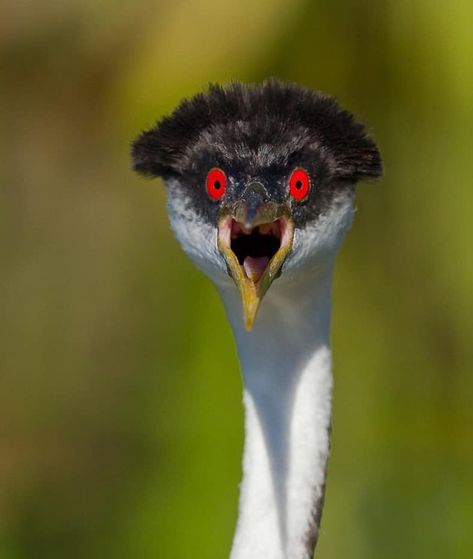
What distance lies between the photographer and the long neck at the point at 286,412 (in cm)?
341

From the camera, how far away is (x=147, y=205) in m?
8.34

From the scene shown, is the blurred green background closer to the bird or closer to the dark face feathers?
the bird

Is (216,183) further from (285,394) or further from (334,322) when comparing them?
(334,322)

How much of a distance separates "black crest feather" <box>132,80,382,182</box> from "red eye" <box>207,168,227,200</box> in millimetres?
75

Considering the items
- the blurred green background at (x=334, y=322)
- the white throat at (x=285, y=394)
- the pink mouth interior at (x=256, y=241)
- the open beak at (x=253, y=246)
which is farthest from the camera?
the blurred green background at (x=334, y=322)

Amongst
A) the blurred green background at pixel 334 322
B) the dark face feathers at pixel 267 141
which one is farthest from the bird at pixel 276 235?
the blurred green background at pixel 334 322

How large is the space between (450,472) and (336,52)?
208cm

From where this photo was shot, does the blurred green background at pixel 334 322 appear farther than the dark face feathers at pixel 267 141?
Yes

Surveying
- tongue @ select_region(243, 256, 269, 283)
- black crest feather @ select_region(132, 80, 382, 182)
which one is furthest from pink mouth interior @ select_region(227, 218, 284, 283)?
black crest feather @ select_region(132, 80, 382, 182)

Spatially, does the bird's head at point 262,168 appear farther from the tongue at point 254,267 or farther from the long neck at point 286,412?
the long neck at point 286,412

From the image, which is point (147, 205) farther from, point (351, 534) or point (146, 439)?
point (351, 534)

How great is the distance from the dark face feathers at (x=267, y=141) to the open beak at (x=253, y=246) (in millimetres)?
63

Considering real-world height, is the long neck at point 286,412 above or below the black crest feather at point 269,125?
below

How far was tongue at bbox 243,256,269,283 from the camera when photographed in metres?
3.17
